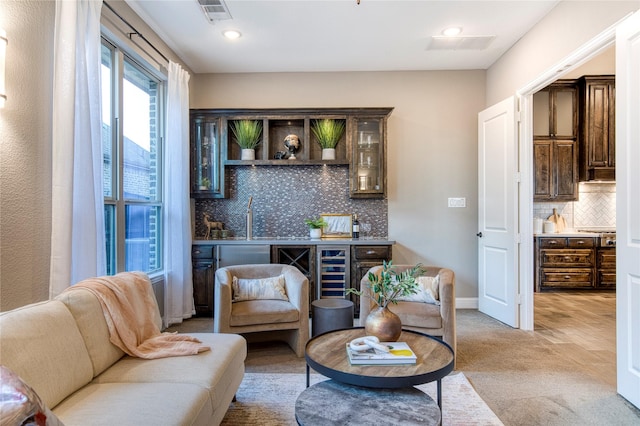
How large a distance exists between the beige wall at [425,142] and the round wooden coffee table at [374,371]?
2725 mm

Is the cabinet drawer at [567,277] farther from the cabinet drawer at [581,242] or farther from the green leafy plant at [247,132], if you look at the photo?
the green leafy plant at [247,132]

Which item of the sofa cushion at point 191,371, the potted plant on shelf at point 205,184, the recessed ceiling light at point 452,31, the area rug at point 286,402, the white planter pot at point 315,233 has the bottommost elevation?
the area rug at point 286,402

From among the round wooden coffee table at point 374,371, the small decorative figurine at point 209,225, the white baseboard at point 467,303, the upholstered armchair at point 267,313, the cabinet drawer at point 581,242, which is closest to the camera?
the round wooden coffee table at point 374,371

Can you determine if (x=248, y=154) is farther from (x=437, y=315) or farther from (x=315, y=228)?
(x=437, y=315)

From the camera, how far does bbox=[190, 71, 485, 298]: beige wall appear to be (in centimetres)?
462

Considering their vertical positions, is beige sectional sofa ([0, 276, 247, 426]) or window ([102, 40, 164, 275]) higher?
window ([102, 40, 164, 275])

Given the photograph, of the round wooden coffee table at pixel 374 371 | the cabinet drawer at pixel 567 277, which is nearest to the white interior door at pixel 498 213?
the cabinet drawer at pixel 567 277

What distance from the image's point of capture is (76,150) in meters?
2.22

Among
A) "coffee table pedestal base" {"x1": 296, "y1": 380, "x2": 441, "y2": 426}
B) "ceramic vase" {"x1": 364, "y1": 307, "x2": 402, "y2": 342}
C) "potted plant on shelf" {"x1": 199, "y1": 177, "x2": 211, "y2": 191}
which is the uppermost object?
"potted plant on shelf" {"x1": 199, "y1": 177, "x2": 211, "y2": 191}

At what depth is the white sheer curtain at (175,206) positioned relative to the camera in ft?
12.3

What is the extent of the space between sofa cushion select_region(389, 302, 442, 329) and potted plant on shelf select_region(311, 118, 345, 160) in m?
2.19

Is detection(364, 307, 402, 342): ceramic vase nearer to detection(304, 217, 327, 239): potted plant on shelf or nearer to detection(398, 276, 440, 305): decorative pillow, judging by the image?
detection(398, 276, 440, 305): decorative pillow

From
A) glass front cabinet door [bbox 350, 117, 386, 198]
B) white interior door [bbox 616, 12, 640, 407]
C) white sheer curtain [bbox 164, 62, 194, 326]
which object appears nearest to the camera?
white interior door [bbox 616, 12, 640, 407]

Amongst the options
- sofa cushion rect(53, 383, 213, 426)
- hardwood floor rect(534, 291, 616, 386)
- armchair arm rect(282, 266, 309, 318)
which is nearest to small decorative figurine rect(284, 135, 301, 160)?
armchair arm rect(282, 266, 309, 318)
